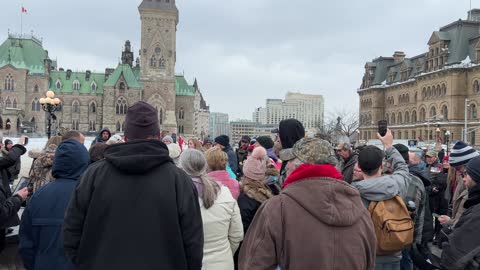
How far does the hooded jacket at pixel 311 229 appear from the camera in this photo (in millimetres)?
2996

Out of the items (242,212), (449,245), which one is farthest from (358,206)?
(242,212)

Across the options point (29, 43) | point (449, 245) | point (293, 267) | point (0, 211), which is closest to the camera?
point (293, 267)

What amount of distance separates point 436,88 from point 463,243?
177ft

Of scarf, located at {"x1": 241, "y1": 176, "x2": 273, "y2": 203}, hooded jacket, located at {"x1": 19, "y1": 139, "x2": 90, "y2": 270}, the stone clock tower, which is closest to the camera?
hooded jacket, located at {"x1": 19, "y1": 139, "x2": 90, "y2": 270}

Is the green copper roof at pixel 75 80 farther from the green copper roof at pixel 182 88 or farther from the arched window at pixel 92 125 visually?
the green copper roof at pixel 182 88

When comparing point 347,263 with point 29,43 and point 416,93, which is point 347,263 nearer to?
point 416,93

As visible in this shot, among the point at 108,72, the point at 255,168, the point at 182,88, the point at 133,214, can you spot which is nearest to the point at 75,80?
the point at 108,72

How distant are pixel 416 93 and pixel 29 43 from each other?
2464 inches

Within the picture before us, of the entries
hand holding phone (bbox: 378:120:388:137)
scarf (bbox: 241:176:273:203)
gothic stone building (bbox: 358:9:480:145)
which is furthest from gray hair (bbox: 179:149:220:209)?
gothic stone building (bbox: 358:9:480:145)

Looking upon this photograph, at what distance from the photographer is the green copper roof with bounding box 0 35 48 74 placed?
71188mm

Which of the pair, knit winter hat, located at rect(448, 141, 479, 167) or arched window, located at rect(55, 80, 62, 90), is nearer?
knit winter hat, located at rect(448, 141, 479, 167)

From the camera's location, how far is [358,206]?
10.4ft

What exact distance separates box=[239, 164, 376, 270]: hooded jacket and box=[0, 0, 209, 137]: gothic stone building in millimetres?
66416

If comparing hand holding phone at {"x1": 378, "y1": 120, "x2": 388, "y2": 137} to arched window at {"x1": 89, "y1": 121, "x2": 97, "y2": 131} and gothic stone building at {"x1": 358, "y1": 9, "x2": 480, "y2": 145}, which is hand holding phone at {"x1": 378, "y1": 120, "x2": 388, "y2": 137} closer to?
gothic stone building at {"x1": 358, "y1": 9, "x2": 480, "y2": 145}
